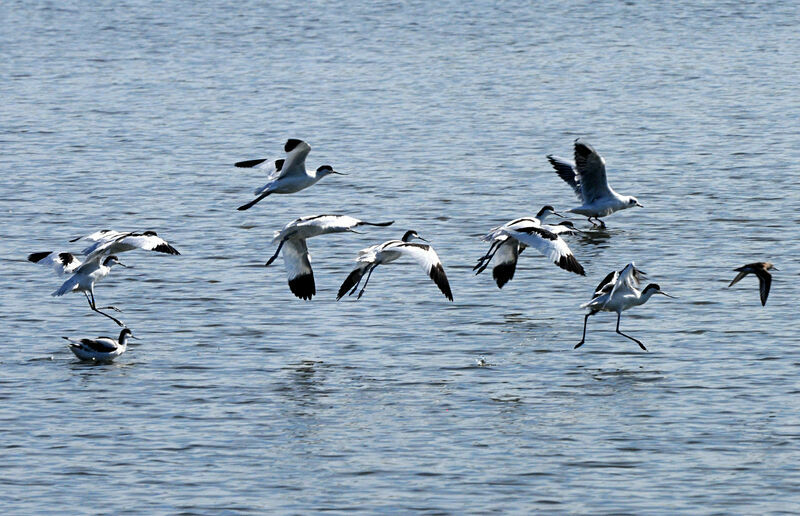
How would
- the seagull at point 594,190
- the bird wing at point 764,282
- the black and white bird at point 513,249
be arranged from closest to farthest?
the bird wing at point 764,282
the black and white bird at point 513,249
the seagull at point 594,190

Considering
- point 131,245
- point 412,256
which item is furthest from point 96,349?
point 412,256

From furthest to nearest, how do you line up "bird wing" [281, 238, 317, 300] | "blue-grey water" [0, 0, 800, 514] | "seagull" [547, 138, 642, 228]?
"seagull" [547, 138, 642, 228], "bird wing" [281, 238, 317, 300], "blue-grey water" [0, 0, 800, 514]

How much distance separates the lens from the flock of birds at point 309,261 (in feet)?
54.6

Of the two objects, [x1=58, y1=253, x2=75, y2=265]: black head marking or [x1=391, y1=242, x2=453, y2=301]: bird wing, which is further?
[x1=58, y1=253, x2=75, y2=265]: black head marking

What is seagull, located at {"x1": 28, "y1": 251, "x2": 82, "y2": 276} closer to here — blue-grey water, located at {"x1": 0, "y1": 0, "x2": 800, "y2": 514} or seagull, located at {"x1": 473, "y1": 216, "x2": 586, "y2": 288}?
blue-grey water, located at {"x1": 0, "y1": 0, "x2": 800, "y2": 514}

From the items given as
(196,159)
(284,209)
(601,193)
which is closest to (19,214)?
(284,209)

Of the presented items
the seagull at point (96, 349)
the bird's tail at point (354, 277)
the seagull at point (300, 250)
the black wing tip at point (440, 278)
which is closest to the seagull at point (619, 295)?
the black wing tip at point (440, 278)

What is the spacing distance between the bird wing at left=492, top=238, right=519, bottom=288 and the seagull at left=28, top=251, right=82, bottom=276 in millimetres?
4882

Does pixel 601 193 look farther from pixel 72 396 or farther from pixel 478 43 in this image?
pixel 478 43

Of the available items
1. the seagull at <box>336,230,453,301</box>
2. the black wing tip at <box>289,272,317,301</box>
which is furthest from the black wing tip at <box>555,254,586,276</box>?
the black wing tip at <box>289,272,317,301</box>

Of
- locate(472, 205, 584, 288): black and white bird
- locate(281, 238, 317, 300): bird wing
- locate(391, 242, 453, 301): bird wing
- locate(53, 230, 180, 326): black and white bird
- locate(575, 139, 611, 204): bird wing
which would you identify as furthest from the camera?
locate(575, 139, 611, 204): bird wing

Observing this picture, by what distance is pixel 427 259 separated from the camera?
16.8 metres

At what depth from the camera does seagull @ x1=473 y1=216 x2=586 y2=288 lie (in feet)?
59.4

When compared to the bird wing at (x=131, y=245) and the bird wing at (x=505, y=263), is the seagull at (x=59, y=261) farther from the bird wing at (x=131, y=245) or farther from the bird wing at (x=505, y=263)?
the bird wing at (x=505, y=263)
